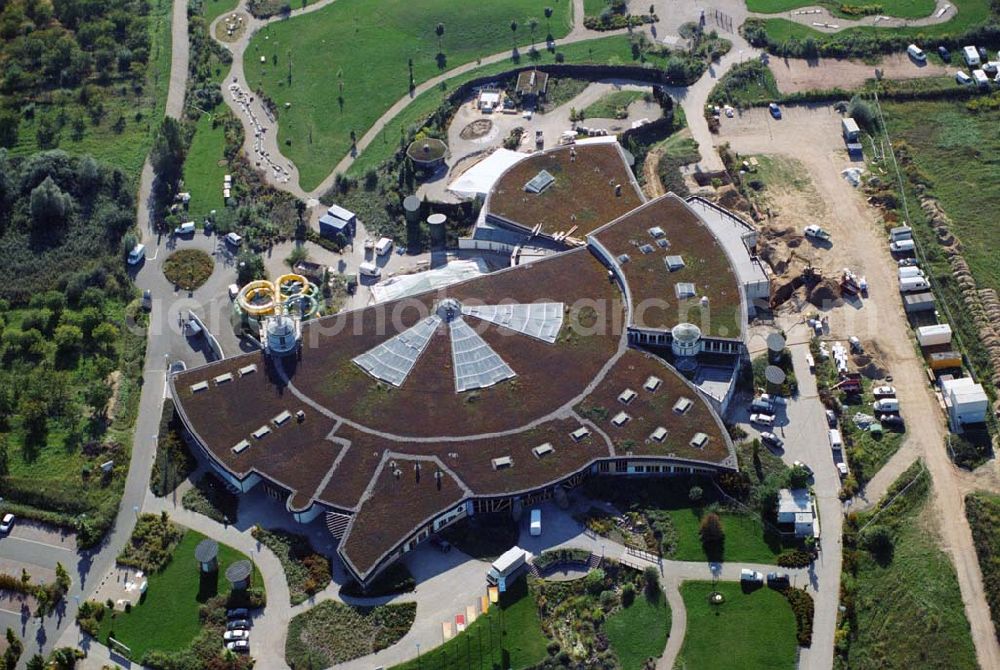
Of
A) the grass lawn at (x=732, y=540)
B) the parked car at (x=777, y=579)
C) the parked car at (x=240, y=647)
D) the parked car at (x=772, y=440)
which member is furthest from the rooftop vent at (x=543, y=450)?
the parked car at (x=240, y=647)

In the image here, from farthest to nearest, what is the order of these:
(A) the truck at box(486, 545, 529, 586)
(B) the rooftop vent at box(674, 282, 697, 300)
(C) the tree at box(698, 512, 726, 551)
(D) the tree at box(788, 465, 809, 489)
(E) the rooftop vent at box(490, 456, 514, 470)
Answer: (B) the rooftop vent at box(674, 282, 697, 300), (E) the rooftop vent at box(490, 456, 514, 470), (D) the tree at box(788, 465, 809, 489), (C) the tree at box(698, 512, 726, 551), (A) the truck at box(486, 545, 529, 586)

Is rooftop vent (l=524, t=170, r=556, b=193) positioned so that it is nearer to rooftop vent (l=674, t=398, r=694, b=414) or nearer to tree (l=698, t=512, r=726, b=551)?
rooftop vent (l=674, t=398, r=694, b=414)

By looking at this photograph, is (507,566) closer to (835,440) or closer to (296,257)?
(835,440)

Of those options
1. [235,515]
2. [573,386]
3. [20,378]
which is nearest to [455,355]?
[573,386]

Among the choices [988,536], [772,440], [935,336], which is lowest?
[988,536]

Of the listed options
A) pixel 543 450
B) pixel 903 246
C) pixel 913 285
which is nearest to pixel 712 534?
pixel 543 450

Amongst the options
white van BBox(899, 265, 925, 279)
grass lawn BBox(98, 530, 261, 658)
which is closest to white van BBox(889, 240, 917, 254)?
white van BBox(899, 265, 925, 279)
